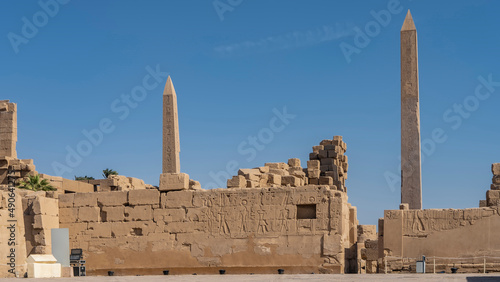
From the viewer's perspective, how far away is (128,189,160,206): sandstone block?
18.5 meters

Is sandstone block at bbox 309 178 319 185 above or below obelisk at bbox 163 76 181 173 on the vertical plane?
below

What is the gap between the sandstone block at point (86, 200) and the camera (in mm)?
19109

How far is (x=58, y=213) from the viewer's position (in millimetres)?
19375

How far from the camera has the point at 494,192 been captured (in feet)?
55.1

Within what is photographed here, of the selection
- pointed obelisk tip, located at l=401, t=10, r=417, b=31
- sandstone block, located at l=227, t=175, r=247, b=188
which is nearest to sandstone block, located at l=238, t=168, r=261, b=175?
sandstone block, located at l=227, t=175, r=247, b=188

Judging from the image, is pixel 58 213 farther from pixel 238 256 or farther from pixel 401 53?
pixel 401 53

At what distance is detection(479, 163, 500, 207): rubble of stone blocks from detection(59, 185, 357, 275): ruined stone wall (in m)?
3.05

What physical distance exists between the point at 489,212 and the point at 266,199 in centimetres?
479

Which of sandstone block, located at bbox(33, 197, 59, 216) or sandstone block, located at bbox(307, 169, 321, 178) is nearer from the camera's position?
sandstone block, located at bbox(33, 197, 59, 216)

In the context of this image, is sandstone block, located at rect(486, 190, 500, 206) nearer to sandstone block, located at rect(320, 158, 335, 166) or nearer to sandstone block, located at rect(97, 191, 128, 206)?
sandstone block, located at rect(97, 191, 128, 206)

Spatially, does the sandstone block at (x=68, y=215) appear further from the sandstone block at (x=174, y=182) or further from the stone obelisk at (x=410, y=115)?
the stone obelisk at (x=410, y=115)

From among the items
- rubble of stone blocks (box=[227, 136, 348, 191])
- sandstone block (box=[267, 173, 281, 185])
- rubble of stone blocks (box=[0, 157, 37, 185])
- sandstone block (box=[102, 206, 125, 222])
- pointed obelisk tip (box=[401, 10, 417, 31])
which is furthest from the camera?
rubble of stone blocks (box=[0, 157, 37, 185])

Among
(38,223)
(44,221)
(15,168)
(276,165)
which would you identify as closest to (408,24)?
(276,165)

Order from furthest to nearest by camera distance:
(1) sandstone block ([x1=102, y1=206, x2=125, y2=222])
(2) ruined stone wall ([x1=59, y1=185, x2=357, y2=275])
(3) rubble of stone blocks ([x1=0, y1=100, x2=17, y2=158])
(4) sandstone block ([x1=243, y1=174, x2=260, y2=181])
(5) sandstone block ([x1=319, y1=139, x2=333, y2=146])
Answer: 1. (3) rubble of stone blocks ([x1=0, y1=100, x2=17, y2=158])
2. (5) sandstone block ([x1=319, y1=139, x2=333, y2=146])
3. (4) sandstone block ([x1=243, y1=174, x2=260, y2=181])
4. (1) sandstone block ([x1=102, y1=206, x2=125, y2=222])
5. (2) ruined stone wall ([x1=59, y1=185, x2=357, y2=275])
